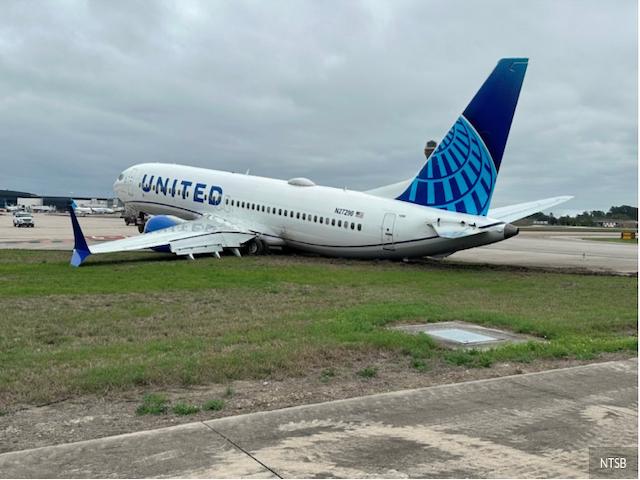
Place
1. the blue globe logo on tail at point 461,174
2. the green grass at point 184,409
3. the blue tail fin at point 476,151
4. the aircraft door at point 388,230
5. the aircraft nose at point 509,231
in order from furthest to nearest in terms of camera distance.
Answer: the aircraft door at point 388,230, the blue globe logo on tail at point 461,174, the blue tail fin at point 476,151, the aircraft nose at point 509,231, the green grass at point 184,409

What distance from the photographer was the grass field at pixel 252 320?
7.64 m

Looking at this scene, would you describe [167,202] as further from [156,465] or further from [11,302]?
[156,465]

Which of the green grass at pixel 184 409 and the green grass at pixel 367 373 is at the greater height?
the green grass at pixel 367 373

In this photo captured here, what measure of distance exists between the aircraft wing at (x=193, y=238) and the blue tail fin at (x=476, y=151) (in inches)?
363

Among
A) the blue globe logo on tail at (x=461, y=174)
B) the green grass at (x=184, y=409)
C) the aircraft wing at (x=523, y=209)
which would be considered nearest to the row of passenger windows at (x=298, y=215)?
the blue globe logo on tail at (x=461, y=174)

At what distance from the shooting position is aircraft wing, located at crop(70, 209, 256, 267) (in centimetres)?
2436

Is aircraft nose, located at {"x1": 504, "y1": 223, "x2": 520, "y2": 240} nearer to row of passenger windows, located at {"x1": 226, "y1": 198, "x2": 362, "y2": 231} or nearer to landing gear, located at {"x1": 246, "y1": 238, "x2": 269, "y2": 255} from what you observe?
row of passenger windows, located at {"x1": 226, "y1": 198, "x2": 362, "y2": 231}

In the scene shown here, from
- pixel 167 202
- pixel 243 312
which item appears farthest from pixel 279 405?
pixel 167 202

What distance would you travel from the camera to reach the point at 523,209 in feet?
84.6

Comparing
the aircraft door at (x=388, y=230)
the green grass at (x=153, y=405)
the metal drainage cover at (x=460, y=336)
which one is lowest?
the green grass at (x=153, y=405)

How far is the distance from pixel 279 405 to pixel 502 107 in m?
17.5

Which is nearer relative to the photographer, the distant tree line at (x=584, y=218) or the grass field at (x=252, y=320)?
the grass field at (x=252, y=320)

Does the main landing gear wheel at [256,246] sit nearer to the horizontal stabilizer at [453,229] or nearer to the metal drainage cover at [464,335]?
Answer: the horizontal stabilizer at [453,229]

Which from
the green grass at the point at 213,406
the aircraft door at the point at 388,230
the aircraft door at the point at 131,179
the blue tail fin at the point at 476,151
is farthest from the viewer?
the aircraft door at the point at 131,179
